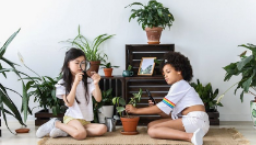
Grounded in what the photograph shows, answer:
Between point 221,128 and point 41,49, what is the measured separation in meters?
2.22

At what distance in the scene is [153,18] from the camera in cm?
422

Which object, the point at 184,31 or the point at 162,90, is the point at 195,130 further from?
the point at 184,31

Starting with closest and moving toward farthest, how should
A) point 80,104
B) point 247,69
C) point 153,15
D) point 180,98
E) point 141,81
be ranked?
point 180,98 < point 80,104 < point 247,69 < point 153,15 < point 141,81

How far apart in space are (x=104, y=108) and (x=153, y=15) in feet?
3.75

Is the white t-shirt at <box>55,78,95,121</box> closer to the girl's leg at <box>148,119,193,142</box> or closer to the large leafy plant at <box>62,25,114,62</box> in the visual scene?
the girl's leg at <box>148,119,193,142</box>

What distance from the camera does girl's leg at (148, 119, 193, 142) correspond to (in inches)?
128

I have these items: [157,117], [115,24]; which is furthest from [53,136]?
[115,24]

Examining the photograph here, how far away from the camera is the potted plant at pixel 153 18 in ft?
13.7

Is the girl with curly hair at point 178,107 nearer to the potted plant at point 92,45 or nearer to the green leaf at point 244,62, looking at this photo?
the green leaf at point 244,62

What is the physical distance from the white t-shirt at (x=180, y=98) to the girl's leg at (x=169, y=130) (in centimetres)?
11

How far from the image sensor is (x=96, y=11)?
4.46 metres

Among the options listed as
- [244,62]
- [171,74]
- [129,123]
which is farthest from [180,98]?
[244,62]

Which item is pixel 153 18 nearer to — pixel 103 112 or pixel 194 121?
pixel 103 112

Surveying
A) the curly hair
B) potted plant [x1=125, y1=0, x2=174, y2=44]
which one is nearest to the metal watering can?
the curly hair
